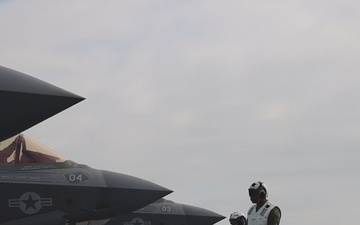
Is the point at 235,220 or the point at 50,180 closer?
the point at 235,220

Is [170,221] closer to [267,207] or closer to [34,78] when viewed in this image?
[34,78]

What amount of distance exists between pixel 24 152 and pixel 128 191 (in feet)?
9.33

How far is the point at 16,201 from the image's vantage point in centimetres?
1697

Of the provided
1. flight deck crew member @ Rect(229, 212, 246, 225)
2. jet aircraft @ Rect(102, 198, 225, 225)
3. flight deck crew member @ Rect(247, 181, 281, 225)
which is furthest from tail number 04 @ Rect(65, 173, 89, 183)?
flight deck crew member @ Rect(247, 181, 281, 225)

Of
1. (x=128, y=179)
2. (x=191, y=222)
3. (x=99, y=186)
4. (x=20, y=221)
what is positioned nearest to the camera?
(x=20, y=221)

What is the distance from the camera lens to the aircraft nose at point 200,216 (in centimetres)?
3161

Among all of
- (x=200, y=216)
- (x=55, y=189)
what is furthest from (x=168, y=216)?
(x=55, y=189)

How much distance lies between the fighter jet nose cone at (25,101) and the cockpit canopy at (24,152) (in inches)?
180

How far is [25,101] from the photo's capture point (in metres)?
12.4

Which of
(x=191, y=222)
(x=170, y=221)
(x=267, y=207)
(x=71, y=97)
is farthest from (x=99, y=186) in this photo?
(x=191, y=222)

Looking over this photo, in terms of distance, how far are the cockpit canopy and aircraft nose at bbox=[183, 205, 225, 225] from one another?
14.0m

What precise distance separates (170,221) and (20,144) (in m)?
12.8

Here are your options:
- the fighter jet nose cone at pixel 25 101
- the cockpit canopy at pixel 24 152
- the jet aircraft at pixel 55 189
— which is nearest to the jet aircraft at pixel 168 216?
the jet aircraft at pixel 55 189

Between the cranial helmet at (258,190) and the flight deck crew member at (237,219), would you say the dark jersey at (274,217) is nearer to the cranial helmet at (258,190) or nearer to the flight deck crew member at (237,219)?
the cranial helmet at (258,190)
